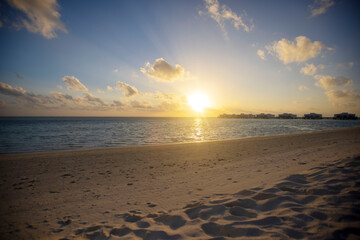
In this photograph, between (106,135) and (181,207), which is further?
(106,135)

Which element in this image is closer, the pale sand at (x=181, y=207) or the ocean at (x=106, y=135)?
the pale sand at (x=181, y=207)

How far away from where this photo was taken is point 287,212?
133 inches

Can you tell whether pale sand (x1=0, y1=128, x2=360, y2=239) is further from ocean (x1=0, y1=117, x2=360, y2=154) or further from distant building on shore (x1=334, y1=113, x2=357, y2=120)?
distant building on shore (x1=334, y1=113, x2=357, y2=120)

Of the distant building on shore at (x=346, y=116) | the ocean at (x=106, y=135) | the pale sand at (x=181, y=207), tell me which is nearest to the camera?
the pale sand at (x=181, y=207)

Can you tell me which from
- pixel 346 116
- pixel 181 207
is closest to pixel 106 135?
pixel 181 207

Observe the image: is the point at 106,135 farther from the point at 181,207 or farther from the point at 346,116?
the point at 346,116

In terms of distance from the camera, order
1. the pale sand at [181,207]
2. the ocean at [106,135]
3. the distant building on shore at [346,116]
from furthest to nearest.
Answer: the distant building on shore at [346,116] < the ocean at [106,135] < the pale sand at [181,207]

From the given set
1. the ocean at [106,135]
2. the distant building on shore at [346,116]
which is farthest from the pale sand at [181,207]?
the distant building on shore at [346,116]

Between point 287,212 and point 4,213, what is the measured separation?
25.8 ft

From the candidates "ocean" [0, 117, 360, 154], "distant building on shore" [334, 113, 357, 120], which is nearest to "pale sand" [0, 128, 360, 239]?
"ocean" [0, 117, 360, 154]

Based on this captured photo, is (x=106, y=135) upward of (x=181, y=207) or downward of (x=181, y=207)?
downward

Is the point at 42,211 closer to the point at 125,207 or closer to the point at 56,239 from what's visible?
the point at 56,239

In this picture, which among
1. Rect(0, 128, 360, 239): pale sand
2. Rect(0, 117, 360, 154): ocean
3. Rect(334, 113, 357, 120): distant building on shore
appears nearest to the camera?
Rect(0, 128, 360, 239): pale sand

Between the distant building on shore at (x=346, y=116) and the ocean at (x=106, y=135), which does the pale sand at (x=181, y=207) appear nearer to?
the ocean at (x=106, y=135)
